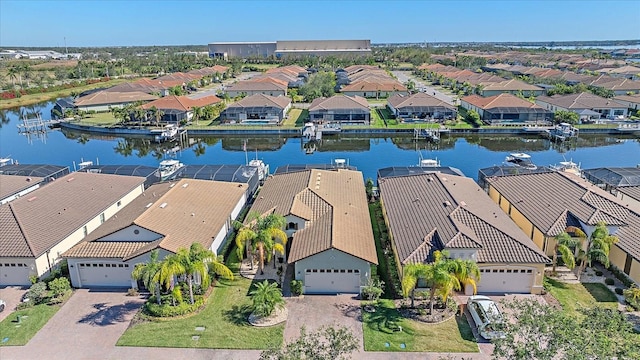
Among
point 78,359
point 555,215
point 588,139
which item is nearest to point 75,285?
point 78,359

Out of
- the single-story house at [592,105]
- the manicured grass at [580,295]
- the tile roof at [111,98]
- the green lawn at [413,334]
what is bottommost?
the manicured grass at [580,295]

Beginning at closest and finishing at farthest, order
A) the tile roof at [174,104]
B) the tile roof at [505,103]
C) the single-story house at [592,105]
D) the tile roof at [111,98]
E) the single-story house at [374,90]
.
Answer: the tile roof at [505,103] → the single-story house at [592,105] → the tile roof at [174,104] → the tile roof at [111,98] → the single-story house at [374,90]

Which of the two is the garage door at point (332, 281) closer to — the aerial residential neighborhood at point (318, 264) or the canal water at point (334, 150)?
the aerial residential neighborhood at point (318, 264)

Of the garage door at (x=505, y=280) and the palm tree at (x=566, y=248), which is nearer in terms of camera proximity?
the garage door at (x=505, y=280)

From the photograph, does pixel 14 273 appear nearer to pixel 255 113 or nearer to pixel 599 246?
pixel 599 246

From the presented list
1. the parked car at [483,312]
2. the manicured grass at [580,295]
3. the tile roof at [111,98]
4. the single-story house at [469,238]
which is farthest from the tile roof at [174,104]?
the manicured grass at [580,295]

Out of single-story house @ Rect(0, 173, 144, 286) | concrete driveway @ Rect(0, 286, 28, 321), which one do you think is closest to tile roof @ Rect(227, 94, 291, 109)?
single-story house @ Rect(0, 173, 144, 286)

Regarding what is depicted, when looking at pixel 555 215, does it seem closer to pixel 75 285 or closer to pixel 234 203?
pixel 234 203
